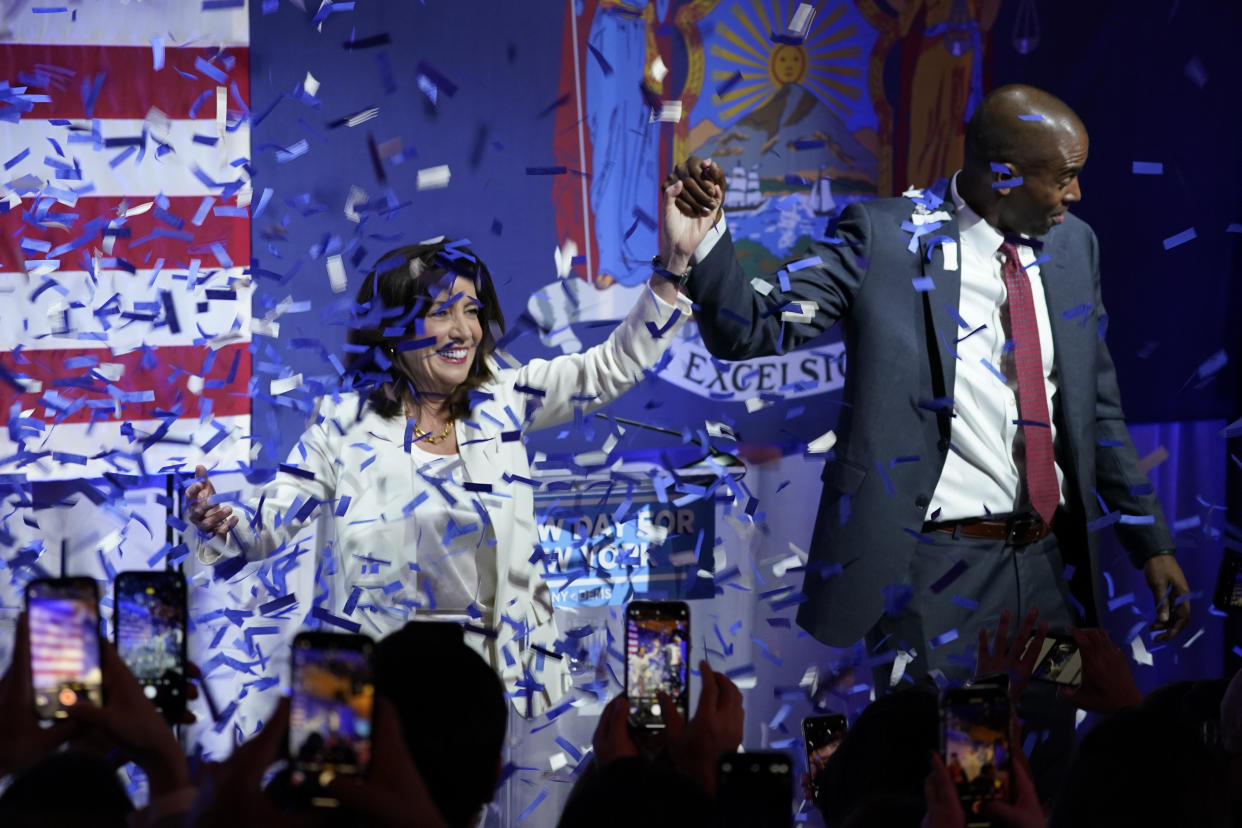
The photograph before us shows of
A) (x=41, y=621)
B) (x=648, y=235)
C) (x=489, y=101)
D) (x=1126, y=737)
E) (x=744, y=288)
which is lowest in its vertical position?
(x=1126, y=737)

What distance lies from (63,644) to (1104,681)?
1.57 meters

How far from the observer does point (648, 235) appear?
4.41 meters

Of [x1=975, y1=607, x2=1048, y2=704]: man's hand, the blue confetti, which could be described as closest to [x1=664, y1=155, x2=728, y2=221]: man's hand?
[x1=975, y1=607, x2=1048, y2=704]: man's hand

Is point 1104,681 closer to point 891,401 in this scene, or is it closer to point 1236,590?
point 1236,590

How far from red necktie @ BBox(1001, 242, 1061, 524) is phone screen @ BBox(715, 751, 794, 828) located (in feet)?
6.05

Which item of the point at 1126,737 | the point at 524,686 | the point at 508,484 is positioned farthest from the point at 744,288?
the point at 1126,737

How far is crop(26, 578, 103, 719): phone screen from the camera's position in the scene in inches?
62.8

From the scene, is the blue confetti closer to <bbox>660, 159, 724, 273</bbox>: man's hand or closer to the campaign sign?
the campaign sign

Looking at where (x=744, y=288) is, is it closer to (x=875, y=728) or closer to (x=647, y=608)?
(x=647, y=608)

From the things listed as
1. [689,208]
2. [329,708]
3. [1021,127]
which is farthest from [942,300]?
[329,708]

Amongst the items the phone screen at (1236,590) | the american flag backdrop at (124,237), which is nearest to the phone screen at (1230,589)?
the phone screen at (1236,590)

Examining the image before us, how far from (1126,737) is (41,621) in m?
1.24

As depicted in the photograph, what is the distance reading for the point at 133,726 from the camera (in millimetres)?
1566

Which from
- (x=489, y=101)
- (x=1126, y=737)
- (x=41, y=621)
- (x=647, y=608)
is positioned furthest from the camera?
(x=489, y=101)
